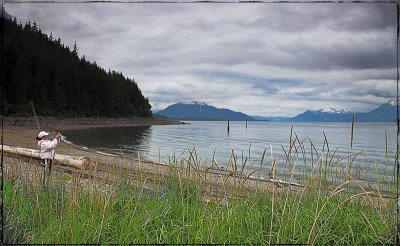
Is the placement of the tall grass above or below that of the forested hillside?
below

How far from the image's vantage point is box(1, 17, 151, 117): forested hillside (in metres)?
55.7

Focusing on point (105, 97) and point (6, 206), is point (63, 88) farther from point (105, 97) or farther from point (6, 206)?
point (6, 206)

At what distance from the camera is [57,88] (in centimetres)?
6400

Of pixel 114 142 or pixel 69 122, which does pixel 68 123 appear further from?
pixel 114 142

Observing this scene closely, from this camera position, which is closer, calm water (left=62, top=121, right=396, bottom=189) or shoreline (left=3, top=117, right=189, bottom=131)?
calm water (left=62, top=121, right=396, bottom=189)

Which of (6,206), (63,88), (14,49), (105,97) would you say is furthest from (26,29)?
(6,206)

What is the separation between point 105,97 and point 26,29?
47.2 m

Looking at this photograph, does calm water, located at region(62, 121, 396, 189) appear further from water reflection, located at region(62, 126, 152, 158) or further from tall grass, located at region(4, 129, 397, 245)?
tall grass, located at region(4, 129, 397, 245)

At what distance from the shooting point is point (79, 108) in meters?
68.7

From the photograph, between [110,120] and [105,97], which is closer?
[105,97]

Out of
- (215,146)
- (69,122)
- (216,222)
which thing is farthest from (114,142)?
(69,122)

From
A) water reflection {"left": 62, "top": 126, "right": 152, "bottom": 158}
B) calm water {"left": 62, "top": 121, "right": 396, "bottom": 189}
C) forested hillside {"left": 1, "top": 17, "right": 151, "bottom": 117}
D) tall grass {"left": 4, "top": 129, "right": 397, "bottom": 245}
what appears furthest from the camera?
forested hillside {"left": 1, "top": 17, "right": 151, "bottom": 117}

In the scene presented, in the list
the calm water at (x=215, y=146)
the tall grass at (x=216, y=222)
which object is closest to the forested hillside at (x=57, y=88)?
the calm water at (x=215, y=146)

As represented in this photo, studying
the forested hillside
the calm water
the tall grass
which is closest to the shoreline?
the forested hillside
